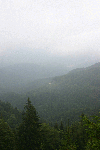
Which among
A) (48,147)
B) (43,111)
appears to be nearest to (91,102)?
(43,111)

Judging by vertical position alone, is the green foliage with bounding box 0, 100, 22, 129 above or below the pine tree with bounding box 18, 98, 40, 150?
below

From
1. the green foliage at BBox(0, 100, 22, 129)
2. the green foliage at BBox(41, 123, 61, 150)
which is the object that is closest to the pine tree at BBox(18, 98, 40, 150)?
the green foliage at BBox(41, 123, 61, 150)

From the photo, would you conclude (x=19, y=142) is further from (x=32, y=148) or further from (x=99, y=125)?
(x=99, y=125)

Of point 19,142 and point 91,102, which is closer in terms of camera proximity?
point 19,142

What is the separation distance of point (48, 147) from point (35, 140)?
6.24 meters

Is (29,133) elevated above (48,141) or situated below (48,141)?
above

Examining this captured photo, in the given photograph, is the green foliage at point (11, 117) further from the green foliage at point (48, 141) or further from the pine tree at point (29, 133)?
the pine tree at point (29, 133)

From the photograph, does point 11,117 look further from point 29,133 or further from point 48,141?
point 29,133

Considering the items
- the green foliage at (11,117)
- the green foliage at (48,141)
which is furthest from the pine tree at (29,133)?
the green foliage at (11,117)

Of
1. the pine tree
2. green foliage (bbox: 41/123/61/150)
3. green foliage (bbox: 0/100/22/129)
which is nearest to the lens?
the pine tree

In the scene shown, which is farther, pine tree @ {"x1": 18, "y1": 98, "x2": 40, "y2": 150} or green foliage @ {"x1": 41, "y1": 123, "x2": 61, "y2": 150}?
green foliage @ {"x1": 41, "y1": 123, "x2": 61, "y2": 150}

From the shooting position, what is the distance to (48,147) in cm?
2038

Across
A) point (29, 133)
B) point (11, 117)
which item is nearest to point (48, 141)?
point (29, 133)

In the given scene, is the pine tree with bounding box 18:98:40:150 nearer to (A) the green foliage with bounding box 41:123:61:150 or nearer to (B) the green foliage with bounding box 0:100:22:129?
(A) the green foliage with bounding box 41:123:61:150
